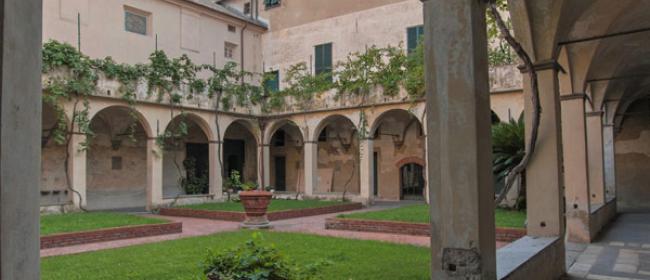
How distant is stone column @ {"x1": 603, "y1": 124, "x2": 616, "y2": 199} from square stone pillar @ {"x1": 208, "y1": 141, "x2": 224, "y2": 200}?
524 inches

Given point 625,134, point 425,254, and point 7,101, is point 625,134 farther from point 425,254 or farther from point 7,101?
point 7,101

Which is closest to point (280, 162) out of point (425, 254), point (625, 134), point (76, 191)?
point (76, 191)

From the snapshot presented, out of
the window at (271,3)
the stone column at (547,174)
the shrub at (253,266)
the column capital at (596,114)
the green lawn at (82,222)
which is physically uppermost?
the window at (271,3)

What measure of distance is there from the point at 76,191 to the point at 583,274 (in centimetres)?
1337

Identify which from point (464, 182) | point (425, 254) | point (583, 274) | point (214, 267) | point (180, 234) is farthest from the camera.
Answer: point (180, 234)

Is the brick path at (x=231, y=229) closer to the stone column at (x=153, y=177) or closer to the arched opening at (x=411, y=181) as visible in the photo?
the stone column at (x=153, y=177)

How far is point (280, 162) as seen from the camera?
Answer: 24312mm

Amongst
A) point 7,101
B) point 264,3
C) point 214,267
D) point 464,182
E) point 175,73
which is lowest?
point 214,267

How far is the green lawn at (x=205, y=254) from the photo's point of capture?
6199 mm

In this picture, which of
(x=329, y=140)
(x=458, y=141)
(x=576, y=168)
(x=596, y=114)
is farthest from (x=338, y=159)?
(x=458, y=141)

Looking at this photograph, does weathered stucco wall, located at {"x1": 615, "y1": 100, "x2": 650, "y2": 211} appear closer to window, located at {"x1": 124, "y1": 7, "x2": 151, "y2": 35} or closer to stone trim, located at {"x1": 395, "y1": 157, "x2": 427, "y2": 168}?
stone trim, located at {"x1": 395, "y1": 157, "x2": 427, "y2": 168}

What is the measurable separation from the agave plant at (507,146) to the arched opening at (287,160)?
11.7m

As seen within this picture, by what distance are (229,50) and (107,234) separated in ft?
45.2

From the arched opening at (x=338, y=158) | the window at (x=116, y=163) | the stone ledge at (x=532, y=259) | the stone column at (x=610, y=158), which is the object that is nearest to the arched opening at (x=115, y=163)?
the window at (x=116, y=163)
